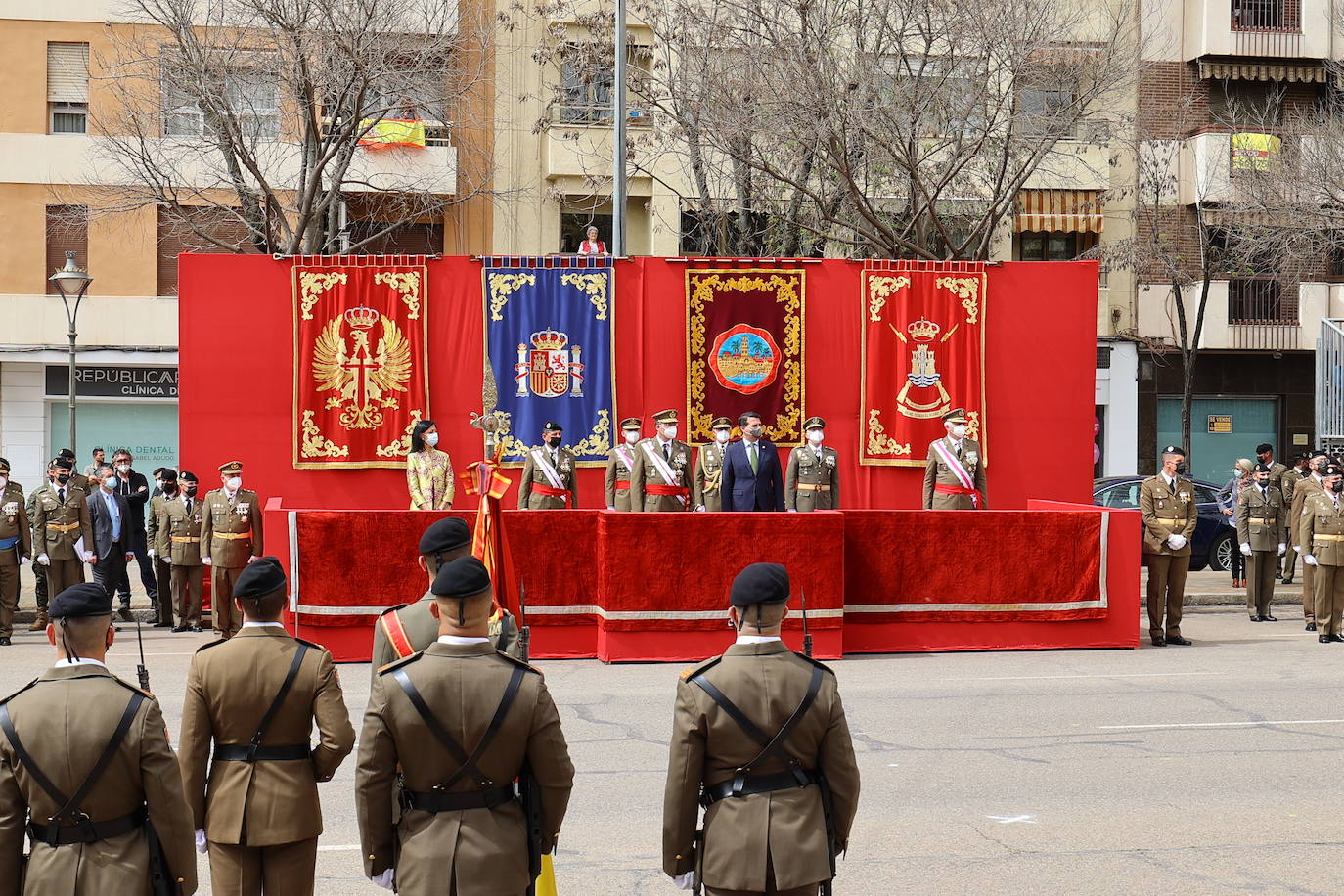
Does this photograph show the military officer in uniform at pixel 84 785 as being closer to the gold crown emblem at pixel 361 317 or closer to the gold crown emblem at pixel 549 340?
the gold crown emblem at pixel 361 317

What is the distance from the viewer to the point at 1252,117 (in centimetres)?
3200

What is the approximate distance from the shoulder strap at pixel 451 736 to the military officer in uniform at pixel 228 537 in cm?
1099

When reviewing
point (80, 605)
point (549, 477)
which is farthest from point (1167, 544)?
point (80, 605)

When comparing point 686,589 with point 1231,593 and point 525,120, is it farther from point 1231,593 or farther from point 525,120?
point 525,120

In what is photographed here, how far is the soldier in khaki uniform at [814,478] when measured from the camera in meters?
16.4

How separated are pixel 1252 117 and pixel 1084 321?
16.5 meters

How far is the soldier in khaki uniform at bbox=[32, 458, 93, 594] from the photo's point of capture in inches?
637

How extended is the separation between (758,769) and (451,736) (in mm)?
978

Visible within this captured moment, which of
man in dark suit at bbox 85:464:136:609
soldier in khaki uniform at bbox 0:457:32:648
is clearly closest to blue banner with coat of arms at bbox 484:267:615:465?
man in dark suit at bbox 85:464:136:609

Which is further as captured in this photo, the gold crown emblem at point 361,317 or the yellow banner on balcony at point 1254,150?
the yellow banner on balcony at point 1254,150

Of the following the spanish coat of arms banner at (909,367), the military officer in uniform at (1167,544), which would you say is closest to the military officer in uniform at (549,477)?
the spanish coat of arms banner at (909,367)

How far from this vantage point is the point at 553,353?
17.4m

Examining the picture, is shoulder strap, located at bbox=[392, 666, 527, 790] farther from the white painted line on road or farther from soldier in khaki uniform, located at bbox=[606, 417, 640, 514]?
soldier in khaki uniform, located at bbox=[606, 417, 640, 514]

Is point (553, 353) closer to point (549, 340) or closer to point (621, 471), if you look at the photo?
point (549, 340)
